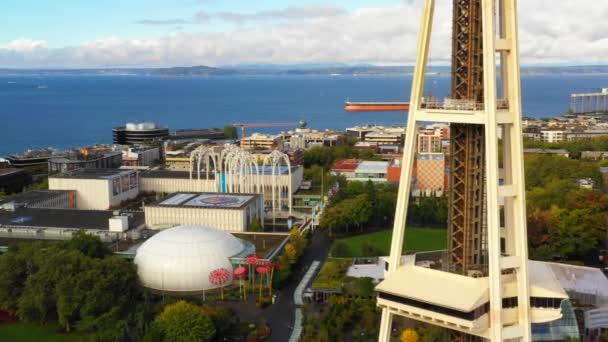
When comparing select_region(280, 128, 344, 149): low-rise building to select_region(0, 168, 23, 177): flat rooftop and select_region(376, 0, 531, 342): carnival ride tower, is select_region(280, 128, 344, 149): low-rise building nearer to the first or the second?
select_region(0, 168, 23, 177): flat rooftop

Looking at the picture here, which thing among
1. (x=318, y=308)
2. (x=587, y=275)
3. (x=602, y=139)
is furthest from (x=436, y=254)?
(x=602, y=139)

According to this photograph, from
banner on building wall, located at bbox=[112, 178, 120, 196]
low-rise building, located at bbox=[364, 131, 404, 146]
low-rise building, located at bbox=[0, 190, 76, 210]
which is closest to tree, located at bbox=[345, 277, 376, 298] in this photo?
low-rise building, located at bbox=[0, 190, 76, 210]

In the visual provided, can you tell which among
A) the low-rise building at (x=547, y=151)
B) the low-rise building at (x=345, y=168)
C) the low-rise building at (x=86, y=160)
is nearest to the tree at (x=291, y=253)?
the low-rise building at (x=345, y=168)

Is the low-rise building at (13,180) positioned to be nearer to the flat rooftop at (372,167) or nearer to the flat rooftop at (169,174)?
the flat rooftop at (169,174)

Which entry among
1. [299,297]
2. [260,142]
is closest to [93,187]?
[299,297]

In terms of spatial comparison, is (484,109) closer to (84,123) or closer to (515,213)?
(515,213)
